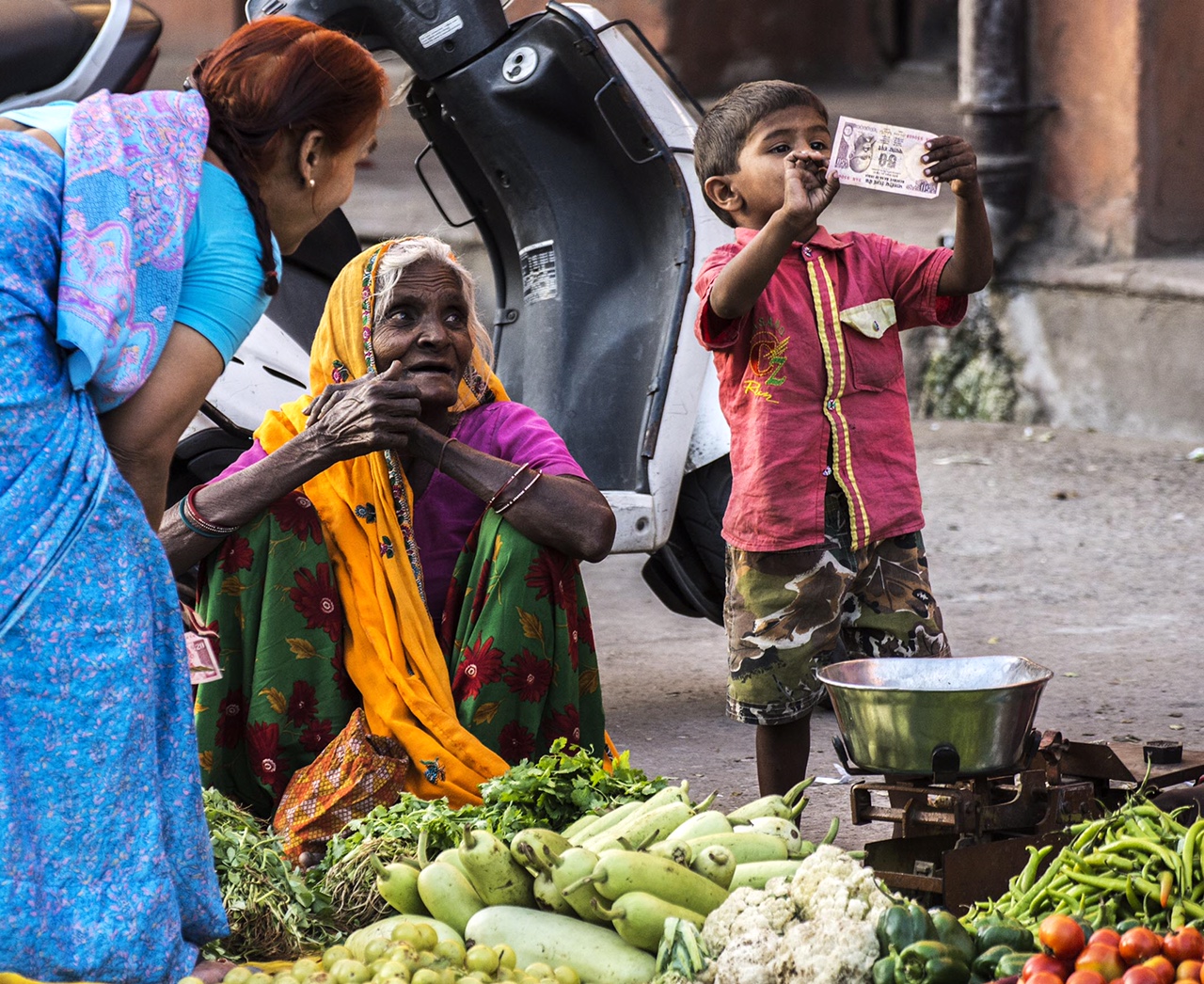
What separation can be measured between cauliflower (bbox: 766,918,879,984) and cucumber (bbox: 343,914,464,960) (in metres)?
0.49

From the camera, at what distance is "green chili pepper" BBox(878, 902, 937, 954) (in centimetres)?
247

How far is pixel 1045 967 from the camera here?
2.35m

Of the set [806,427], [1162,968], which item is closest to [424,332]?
[806,427]

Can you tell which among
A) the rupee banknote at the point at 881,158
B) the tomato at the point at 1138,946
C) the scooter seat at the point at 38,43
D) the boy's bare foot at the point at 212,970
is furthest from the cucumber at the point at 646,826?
the scooter seat at the point at 38,43

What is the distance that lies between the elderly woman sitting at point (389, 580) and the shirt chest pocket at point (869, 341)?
595 mm

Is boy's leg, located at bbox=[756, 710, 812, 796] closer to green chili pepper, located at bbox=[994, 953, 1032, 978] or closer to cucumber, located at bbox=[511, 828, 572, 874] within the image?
cucumber, located at bbox=[511, 828, 572, 874]

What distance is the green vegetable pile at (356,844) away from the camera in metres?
2.90

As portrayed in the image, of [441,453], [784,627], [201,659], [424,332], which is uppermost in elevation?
[424,332]

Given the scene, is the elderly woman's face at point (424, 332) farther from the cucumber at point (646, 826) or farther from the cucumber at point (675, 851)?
the cucumber at point (675, 851)

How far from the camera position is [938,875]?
2855mm

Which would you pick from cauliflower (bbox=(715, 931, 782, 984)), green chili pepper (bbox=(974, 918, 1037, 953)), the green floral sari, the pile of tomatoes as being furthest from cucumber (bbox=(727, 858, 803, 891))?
the green floral sari

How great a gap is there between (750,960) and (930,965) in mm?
262

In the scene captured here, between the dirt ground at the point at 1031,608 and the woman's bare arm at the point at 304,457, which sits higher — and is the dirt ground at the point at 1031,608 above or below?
below

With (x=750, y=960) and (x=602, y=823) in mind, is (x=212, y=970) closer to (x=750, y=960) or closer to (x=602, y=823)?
(x=602, y=823)
